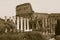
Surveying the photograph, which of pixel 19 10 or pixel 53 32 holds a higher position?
pixel 19 10

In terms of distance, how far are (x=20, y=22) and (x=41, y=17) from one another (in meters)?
0.72

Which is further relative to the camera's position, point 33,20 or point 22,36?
point 33,20

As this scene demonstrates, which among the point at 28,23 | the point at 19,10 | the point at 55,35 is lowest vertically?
the point at 55,35

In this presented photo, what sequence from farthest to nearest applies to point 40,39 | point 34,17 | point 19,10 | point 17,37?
point 19,10
point 34,17
point 40,39
point 17,37

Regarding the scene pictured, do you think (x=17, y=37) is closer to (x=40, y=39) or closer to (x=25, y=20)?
(x=40, y=39)

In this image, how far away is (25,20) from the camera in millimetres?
3545

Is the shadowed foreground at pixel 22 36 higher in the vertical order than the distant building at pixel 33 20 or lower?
lower

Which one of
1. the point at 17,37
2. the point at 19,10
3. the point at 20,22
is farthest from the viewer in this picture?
the point at 19,10

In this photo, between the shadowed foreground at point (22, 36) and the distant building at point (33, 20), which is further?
the distant building at point (33, 20)

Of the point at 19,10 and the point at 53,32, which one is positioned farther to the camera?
the point at 19,10

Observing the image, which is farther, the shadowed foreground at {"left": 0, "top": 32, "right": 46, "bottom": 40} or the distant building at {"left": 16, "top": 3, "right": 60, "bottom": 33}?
the distant building at {"left": 16, "top": 3, "right": 60, "bottom": 33}

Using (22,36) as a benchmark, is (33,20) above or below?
above

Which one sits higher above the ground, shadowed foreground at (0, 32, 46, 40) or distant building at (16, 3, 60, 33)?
distant building at (16, 3, 60, 33)

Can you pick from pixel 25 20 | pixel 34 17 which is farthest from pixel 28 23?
pixel 34 17
